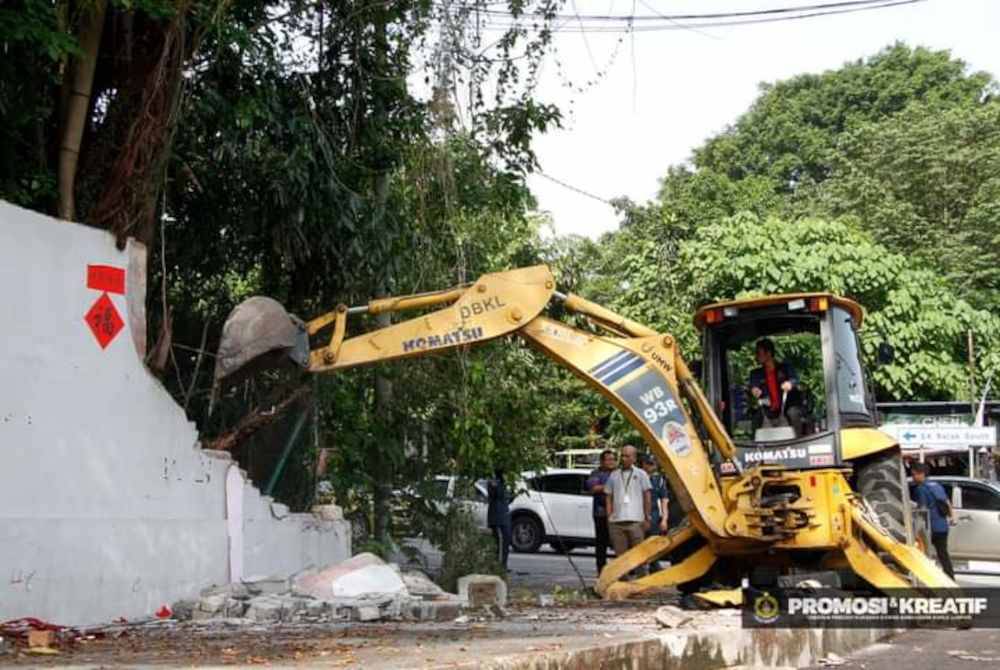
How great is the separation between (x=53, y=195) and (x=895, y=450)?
7586 mm

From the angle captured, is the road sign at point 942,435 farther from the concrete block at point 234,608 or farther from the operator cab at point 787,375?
the concrete block at point 234,608

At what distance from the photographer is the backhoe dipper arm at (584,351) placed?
10.5 metres

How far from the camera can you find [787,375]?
10938 mm

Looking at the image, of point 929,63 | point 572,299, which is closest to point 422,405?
point 572,299

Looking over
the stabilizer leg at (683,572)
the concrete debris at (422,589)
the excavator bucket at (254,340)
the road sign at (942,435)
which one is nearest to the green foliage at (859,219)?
the road sign at (942,435)

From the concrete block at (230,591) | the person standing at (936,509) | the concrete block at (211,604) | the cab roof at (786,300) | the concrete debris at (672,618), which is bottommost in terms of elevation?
the concrete debris at (672,618)

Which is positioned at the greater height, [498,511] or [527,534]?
[498,511]

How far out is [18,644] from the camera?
7203 mm

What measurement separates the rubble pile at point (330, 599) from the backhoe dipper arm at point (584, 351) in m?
1.79

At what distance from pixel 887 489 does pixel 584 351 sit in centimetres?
299

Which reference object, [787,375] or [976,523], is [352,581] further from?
[976,523]

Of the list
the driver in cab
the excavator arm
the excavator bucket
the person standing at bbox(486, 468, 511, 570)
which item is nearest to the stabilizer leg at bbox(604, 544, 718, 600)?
the excavator arm

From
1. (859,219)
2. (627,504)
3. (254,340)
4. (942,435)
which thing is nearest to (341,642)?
(254,340)

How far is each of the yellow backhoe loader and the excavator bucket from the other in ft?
0.95
